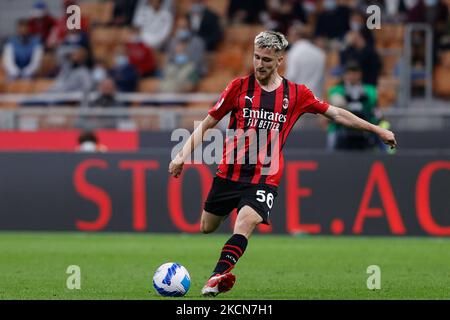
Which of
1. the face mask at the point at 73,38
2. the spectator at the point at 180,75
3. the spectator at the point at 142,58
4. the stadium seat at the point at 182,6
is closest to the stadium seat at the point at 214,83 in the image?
the spectator at the point at 180,75

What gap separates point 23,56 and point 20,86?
547 millimetres

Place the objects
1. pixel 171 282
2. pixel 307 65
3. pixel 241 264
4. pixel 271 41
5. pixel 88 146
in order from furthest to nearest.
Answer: pixel 307 65, pixel 88 146, pixel 241 264, pixel 271 41, pixel 171 282

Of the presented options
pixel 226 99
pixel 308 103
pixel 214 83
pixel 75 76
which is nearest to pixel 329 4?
pixel 214 83

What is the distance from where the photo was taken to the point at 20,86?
21.1 meters

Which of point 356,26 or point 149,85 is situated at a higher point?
point 356,26

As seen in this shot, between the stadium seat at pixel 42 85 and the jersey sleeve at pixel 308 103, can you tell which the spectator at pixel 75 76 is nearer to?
the stadium seat at pixel 42 85

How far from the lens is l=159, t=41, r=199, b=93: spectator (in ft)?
63.9

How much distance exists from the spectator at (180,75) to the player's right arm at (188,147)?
32.7 ft

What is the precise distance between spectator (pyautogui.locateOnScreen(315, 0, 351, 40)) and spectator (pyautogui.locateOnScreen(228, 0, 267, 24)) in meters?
1.43

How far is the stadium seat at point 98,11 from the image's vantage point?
73.8 feet

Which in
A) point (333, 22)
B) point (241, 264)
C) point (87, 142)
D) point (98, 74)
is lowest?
point (241, 264)

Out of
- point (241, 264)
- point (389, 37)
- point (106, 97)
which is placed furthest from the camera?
point (389, 37)

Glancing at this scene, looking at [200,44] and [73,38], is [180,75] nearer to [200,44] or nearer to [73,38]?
[200,44]
